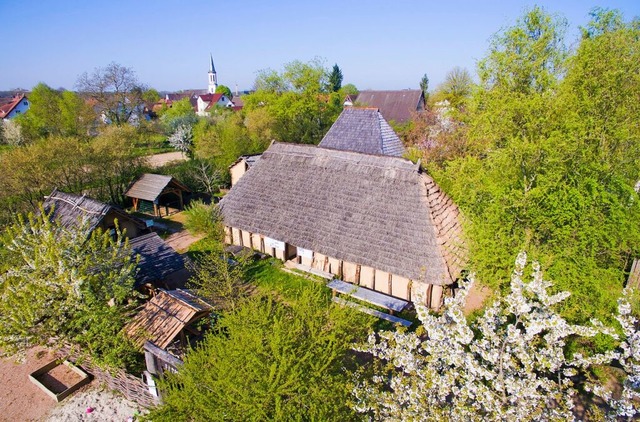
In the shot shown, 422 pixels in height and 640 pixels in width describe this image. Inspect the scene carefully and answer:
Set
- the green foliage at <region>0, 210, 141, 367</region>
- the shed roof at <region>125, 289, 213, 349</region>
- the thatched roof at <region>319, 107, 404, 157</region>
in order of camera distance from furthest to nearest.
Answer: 1. the thatched roof at <region>319, 107, 404, 157</region>
2. the shed roof at <region>125, 289, 213, 349</region>
3. the green foliage at <region>0, 210, 141, 367</region>

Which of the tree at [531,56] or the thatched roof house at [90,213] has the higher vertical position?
the tree at [531,56]

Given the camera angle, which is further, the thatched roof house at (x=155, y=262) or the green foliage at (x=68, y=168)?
the green foliage at (x=68, y=168)

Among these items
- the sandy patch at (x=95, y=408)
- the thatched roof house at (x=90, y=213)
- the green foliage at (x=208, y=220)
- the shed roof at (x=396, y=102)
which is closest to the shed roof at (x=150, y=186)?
the green foliage at (x=208, y=220)

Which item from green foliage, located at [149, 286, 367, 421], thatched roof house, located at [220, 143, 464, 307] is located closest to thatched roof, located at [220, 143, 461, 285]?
thatched roof house, located at [220, 143, 464, 307]

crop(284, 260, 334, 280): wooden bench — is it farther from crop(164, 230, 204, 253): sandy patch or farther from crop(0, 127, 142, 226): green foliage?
crop(0, 127, 142, 226): green foliage

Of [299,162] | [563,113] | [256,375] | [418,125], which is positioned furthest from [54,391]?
[418,125]

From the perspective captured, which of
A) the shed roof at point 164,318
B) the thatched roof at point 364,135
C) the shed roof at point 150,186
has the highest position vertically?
the thatched roof at point 364,135

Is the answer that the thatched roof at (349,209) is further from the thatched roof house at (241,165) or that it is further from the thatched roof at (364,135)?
the thatched roof house at (241,165)
